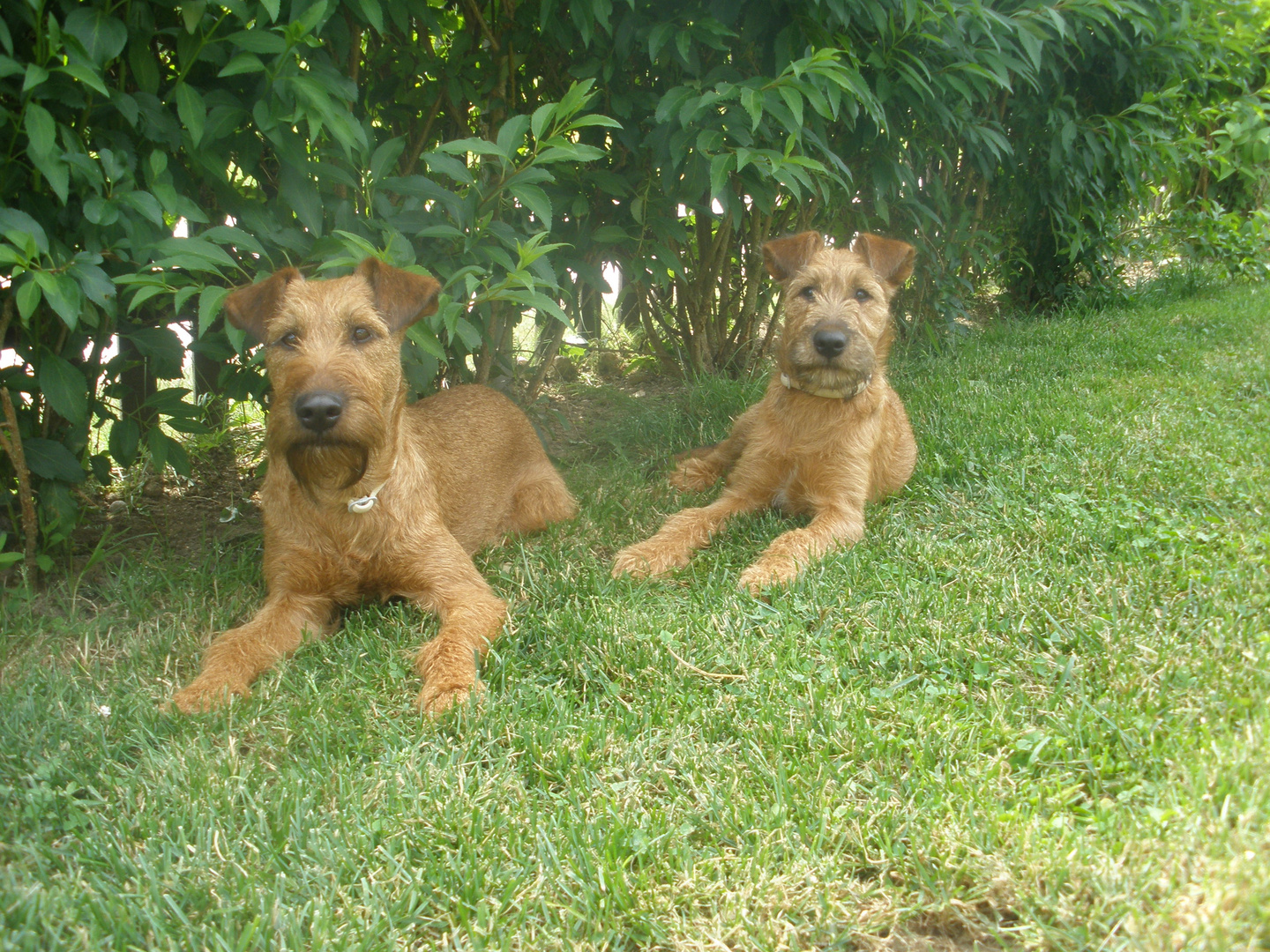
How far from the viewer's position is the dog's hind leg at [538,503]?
160 inches

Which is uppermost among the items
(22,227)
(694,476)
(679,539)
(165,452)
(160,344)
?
(22,227)

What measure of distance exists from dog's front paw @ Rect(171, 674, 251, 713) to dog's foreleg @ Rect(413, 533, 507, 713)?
20.3 inches

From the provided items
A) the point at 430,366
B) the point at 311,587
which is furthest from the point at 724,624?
the point at 430,366

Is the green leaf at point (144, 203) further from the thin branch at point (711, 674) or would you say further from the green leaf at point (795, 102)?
the green leaf at point (795, 102)

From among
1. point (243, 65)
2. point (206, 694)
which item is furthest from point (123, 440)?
point (243, 65)

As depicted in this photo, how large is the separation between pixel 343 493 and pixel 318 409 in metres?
0.44

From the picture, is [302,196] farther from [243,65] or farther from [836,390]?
[836,390]

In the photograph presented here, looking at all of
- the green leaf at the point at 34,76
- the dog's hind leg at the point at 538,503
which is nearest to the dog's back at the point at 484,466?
the dog's hind leg at the point at 538,503

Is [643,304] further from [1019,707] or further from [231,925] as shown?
[231,925]

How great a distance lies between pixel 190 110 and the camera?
2816mm

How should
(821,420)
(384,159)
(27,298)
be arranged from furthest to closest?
(821,420) → (384,159) → (27,298)

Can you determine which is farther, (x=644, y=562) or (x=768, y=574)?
(x=644, y=562)

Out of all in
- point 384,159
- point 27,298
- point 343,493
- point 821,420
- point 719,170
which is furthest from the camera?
point 821,420

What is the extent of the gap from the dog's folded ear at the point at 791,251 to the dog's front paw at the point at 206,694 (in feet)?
9.65
